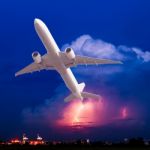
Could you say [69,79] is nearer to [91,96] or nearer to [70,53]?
[70,53]

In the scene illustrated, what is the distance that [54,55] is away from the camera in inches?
2719

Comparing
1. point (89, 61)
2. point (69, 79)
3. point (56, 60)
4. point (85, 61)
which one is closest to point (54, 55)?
point (56, 60)

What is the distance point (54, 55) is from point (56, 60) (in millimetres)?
1590

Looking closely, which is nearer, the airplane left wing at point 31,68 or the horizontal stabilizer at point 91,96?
the airplane left wing at point 31,68

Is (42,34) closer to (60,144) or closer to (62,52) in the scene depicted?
(62,52)

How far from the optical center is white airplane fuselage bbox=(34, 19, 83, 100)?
6431 centimetres

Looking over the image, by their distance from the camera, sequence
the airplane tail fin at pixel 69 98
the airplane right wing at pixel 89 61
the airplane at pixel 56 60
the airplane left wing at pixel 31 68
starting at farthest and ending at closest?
the airplane tail fin at pixel 69 98 < the airplane left wing at pixel 31 68 < the airplane right wing at pixel 89 61 < the airplane at pixel 56 60

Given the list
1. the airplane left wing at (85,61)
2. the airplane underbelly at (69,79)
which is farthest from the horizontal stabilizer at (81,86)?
the airplane left wing at (85,61)

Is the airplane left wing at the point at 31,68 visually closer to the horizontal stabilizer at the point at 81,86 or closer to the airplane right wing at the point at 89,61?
the airplane right wing at the point at 89,61

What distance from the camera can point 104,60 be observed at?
74625mm

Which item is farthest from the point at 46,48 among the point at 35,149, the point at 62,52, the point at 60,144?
the point at 60,144

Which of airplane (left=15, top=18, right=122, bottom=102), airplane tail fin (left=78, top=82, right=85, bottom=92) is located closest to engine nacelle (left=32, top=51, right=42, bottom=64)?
airplane (left=15, top=18, right=122, bottom=102)

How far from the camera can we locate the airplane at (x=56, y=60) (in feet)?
214

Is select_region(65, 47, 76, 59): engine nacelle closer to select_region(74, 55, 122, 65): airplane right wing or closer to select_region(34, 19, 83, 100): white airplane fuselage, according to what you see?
select_region(34, 19, 83, 100): white airplane fuselage
